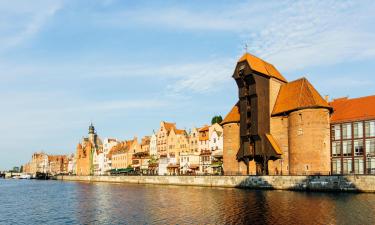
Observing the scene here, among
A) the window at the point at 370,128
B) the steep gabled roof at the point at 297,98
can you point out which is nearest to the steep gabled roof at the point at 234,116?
the steep gabled roof at the point at 297,98

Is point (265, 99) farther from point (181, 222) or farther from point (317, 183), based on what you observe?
point (181, 222)

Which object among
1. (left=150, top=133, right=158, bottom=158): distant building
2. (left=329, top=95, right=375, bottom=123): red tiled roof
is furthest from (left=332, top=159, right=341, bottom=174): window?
(left=150, top=133, right=158, bottom=158): distant building

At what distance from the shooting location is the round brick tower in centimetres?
6538

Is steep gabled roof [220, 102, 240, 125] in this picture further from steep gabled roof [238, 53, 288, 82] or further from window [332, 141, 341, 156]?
window [332, 141, 341, 156]

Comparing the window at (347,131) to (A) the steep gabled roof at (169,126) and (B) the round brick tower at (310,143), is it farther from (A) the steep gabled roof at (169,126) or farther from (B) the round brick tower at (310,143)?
(A) the steep gabled roof at (169,126)

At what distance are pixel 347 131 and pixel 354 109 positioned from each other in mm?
3970

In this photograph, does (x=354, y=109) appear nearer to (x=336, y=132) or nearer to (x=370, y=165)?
(x=336, y=132)

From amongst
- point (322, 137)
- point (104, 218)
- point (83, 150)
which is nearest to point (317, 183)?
point (322, 137)

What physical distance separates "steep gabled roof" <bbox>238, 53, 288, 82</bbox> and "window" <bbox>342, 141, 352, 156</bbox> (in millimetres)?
18524

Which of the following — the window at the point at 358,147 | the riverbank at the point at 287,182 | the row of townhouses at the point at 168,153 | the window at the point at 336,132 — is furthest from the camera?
the row of townhouses at the point at 168,153

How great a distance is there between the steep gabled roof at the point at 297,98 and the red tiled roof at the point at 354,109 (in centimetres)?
A: 216

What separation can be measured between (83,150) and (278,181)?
448 ft

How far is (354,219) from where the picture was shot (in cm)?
3259

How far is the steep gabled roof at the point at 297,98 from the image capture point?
6819 centimetres
